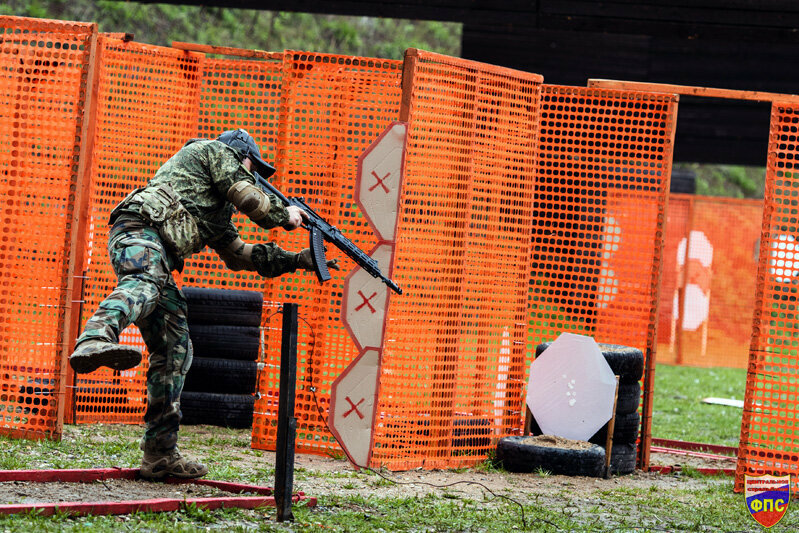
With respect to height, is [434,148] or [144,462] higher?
[434,148]

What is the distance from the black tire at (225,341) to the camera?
30.8 ft

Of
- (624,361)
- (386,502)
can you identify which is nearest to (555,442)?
(624,361)

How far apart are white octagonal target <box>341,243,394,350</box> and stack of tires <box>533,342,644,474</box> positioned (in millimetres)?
1785

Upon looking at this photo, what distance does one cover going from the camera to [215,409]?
945cm

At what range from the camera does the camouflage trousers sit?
587cm

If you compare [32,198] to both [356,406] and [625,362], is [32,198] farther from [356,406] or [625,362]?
[625,362]

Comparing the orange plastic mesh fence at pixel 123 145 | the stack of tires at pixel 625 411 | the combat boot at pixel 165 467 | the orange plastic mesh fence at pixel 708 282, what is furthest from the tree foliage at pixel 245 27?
the combat boot at pixel 165 467

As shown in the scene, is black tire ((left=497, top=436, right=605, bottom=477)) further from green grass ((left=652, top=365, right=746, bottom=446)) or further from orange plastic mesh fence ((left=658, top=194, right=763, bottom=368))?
orange plastic mesh fence ((left=658, top=194, right=763, bottom=368))

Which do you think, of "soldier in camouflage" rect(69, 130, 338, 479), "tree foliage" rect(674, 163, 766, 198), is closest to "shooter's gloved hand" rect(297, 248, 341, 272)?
"soldier in camouflage" rect(69, 130, 338, 479)

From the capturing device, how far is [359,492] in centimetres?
692

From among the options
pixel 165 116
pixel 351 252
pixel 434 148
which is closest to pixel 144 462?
pixel 351 252

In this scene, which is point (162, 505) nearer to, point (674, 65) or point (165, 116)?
point (165, 116)

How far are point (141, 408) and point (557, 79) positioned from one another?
10103 mm

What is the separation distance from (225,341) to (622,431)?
11.9ft
